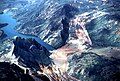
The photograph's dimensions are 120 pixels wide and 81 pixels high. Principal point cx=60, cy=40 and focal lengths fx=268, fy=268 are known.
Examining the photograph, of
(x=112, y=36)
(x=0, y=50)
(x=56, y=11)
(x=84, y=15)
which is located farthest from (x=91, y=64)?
(x=56, y=11)

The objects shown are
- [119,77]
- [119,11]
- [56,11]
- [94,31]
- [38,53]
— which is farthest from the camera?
[56,11]

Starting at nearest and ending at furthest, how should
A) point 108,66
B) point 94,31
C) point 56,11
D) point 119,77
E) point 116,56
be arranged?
1. point 119,77
2. point 108,66
3. point 116,56
4. point 94,31
5. point 56,11

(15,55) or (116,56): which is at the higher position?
(15,55)

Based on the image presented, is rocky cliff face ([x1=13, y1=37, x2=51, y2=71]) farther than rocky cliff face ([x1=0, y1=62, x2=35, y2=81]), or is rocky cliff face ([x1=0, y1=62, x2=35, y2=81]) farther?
rocky cliff face ([x1=13, y1=37, x2=51, y2=71])

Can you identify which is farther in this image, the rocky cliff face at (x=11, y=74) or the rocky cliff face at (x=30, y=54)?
the rocky cliff face at (x=30, y=54)

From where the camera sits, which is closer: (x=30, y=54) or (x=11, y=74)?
(x=11, y=74)

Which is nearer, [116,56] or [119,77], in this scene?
[119,77]

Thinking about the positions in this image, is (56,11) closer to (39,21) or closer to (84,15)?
(39,21)

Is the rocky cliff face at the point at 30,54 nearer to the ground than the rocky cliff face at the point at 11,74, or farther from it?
nearer to the ground

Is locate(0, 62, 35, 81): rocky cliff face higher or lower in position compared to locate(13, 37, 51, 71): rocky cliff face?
higher

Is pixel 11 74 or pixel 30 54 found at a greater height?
pixel 11 74
